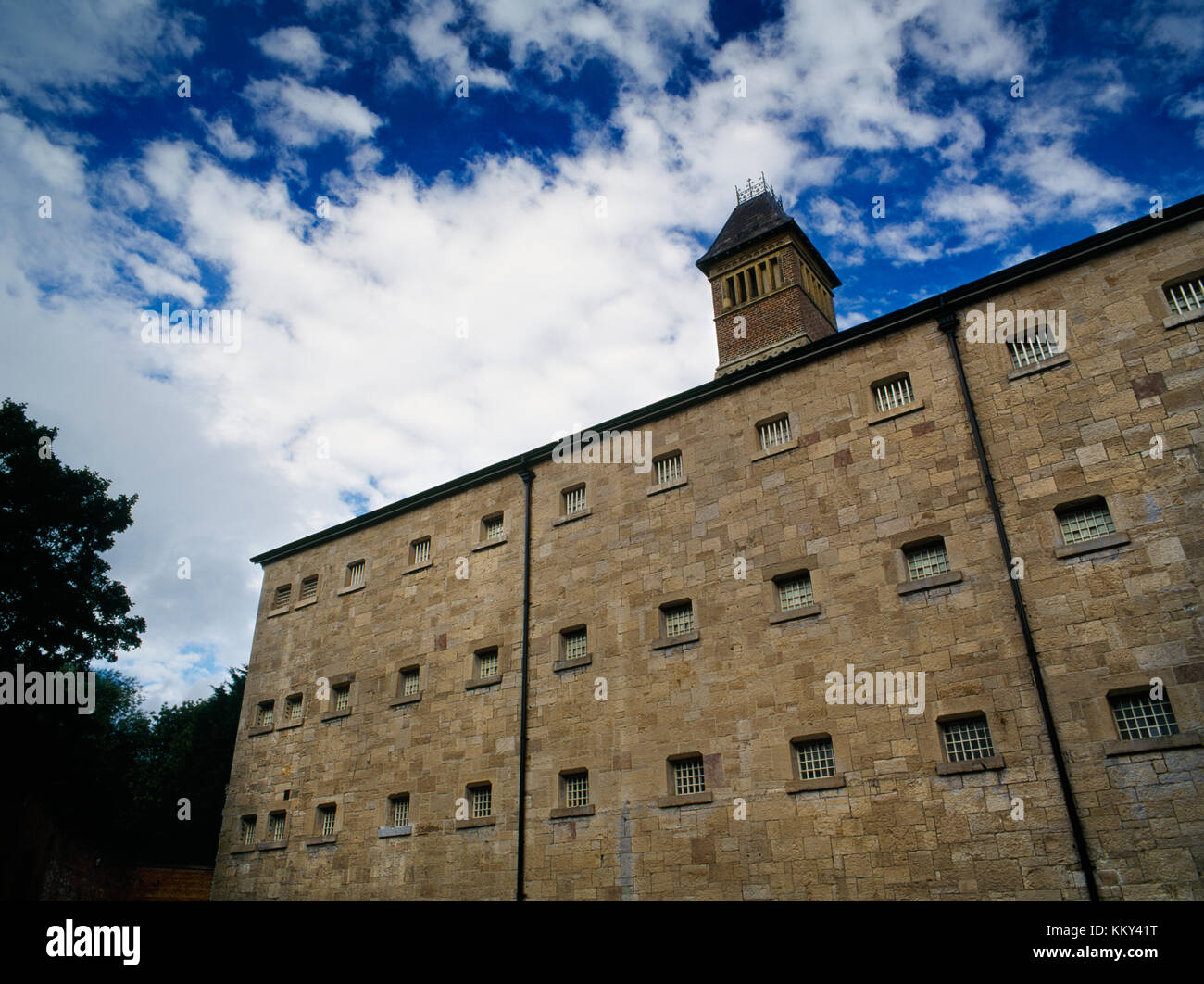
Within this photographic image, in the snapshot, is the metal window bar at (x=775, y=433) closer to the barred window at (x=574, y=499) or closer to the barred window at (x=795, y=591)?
the barred window at (x=795, y=591)

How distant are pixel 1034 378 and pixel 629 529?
10716mm

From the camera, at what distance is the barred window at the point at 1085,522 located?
628 inches

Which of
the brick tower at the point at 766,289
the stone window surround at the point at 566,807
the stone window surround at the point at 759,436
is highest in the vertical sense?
the brick tower at the point at 766,289

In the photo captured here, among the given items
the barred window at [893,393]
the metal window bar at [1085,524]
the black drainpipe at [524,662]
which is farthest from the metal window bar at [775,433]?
the black drainpipe at [524,662]

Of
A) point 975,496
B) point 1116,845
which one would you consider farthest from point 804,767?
point 975,496

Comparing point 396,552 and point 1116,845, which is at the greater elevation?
point 396,552

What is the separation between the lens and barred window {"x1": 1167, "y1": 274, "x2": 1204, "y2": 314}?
53.9 ft

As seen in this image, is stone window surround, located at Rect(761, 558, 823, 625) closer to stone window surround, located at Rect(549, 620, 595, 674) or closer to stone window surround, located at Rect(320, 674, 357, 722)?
stone window surround, located at Rect(549, 620, 595, 674)

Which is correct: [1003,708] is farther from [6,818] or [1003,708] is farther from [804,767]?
[6,818]

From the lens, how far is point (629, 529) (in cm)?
2264

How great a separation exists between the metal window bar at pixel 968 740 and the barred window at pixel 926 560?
3123mm

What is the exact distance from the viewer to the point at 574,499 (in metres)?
24.8

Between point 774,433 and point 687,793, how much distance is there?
9389mm

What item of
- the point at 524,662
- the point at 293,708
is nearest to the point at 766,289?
Result: the point at 524,662
